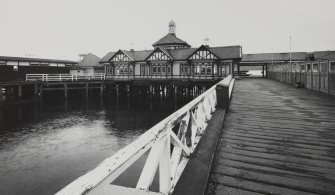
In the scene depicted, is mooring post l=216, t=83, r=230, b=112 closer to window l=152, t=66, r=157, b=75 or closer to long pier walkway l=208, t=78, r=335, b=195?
long pier walkway l=208, t=78, r=335, b=195

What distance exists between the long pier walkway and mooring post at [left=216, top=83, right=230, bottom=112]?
36.5 inches

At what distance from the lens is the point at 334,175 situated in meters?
3.48

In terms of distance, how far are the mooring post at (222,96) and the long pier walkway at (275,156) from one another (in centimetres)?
93

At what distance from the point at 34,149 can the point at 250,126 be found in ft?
40.4

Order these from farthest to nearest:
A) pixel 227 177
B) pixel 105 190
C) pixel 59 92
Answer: pixel 59 92
pixel 227 177
pixel 105 190

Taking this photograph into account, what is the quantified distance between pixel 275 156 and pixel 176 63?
1412 inches

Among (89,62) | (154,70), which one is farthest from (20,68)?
(154,70)

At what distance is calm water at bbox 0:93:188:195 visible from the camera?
10.1m

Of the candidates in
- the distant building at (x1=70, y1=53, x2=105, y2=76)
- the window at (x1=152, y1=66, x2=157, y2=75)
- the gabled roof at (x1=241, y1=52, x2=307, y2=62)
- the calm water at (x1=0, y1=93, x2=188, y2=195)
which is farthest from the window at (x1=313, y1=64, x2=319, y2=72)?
the distant building at (x1=70, y1=53, x2=105, y2=76)

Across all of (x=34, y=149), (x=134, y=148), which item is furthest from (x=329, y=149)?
(x=34, y=149)

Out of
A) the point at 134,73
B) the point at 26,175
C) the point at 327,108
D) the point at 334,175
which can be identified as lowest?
the point at 26,175

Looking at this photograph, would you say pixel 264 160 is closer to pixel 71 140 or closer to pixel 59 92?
pixel 71 140

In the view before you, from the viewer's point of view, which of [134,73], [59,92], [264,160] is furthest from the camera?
[134,73]

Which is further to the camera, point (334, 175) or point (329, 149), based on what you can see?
point (329, 149)
